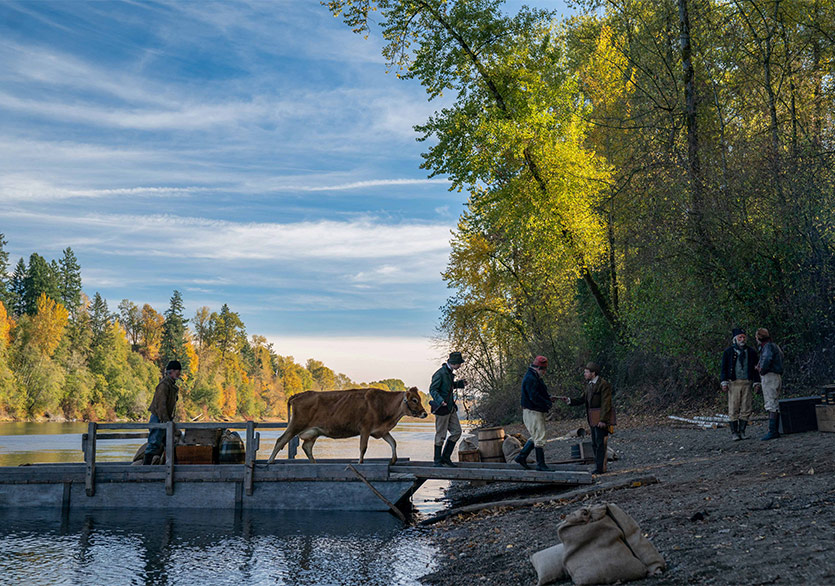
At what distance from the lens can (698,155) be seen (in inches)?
955

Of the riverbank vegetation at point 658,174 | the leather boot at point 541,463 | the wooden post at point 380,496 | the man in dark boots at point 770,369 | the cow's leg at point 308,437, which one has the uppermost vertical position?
the riverbank vegetation at point 658,174

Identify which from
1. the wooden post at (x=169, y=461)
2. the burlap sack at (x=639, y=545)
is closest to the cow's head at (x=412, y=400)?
the wooden post at (x=169, y=461)

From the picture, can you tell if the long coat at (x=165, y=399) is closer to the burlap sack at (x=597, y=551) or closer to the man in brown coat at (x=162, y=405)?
the man in brown coat at (x=162, y=405)

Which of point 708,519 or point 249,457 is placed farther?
point 249,457

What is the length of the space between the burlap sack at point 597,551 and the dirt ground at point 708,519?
9.1 inches

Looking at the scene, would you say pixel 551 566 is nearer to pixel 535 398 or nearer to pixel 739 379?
pixel 535 398

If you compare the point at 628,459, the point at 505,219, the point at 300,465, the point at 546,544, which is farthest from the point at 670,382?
the point at 546,544

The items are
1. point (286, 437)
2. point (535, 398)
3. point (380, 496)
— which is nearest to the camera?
point (535, 398)

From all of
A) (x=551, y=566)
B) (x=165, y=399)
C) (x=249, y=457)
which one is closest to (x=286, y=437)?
(x=249, y=457)

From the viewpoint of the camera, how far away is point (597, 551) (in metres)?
7.27

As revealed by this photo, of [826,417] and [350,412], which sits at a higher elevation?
[350,412]

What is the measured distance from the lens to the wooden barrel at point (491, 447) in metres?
17.3

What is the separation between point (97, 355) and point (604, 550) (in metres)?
116

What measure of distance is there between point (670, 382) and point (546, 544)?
22575 mm
